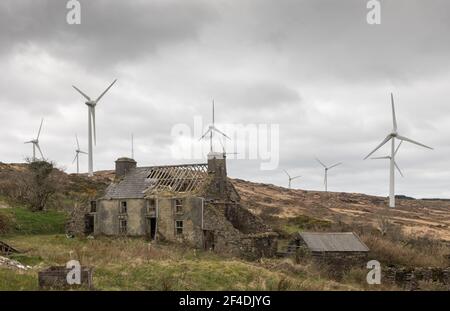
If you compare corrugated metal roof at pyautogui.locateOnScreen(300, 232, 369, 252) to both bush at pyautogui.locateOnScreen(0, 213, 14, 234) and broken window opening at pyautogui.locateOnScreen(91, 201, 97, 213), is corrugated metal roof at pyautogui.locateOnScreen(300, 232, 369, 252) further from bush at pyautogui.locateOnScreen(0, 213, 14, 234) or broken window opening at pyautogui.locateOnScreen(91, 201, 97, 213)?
bush at pyautogui.locateOnScreen(0, 213, 14, 234)

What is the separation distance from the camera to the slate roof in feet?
132

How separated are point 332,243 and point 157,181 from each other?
608 inches

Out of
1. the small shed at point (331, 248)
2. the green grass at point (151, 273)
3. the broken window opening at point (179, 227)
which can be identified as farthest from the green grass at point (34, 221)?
the small shed at point (331, 248)

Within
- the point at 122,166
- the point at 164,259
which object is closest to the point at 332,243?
the point at 164,259

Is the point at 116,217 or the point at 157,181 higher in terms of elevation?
the point at 157,181

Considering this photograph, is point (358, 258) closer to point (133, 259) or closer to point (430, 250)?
point (430, 250)

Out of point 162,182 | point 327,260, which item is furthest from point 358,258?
point 162,182

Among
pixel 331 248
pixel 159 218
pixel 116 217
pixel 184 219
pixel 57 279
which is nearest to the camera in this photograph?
pixel 57 279

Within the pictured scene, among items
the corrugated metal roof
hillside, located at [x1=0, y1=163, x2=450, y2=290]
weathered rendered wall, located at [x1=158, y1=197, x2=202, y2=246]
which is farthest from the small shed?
weathered rendered wall, located at [x1=158, y1=197, x2=202, y2=246]

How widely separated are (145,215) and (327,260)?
15040 mm

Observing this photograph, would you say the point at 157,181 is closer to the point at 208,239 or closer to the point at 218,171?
the point at 218,171

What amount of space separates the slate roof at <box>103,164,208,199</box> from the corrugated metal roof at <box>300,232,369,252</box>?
9.49m

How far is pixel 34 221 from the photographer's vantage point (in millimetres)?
43938
